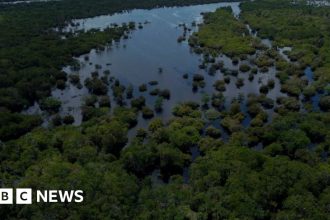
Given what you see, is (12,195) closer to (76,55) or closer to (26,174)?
(26,174)

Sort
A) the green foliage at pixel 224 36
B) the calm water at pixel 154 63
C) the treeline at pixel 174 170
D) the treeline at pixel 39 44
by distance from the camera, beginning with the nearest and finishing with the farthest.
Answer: the treeline at pixel 174 170 → the treeline at pixel 39 44 → the calm water at pixel 154 63 → the green foliage at pixel 224 36

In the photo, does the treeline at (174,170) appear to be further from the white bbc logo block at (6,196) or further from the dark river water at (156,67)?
the dark river water at (156,67)

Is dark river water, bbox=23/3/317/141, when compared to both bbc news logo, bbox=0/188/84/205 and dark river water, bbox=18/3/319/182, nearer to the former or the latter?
dark river water, bbox=18/3/319/182

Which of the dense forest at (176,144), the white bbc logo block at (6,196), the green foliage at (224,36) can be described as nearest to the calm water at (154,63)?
the dense forest at (176,144)

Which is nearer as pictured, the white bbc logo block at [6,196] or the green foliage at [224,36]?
the white bbc logo block at [6,196]

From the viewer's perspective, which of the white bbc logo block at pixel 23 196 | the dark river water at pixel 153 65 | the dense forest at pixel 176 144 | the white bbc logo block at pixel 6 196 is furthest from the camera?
the dark river water at pixel 153 65

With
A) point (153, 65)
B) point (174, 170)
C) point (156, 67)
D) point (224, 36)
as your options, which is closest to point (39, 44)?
point (153, 65)

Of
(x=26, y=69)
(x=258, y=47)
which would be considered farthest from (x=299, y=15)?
(x=26, y=69)

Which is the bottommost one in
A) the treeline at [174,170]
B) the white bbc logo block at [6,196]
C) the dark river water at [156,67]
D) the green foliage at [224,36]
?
the white bbc logo block at [6,196]

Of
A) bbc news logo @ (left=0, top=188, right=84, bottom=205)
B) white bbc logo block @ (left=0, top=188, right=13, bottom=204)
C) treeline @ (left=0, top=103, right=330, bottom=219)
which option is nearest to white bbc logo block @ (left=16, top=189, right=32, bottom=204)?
bbc news logo @ (left=0, top=188, right=84, bottom=205)
